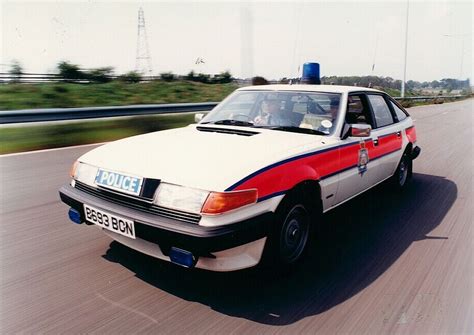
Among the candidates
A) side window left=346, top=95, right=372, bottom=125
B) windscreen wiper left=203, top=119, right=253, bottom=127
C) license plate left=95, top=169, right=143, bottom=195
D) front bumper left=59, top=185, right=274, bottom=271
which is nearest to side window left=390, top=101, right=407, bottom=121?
side window left=346, top=95, right=372, bottom=125

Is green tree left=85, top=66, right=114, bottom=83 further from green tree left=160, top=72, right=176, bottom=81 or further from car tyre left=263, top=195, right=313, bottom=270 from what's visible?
car tyre left=263, top=195, right=313, bottom=270

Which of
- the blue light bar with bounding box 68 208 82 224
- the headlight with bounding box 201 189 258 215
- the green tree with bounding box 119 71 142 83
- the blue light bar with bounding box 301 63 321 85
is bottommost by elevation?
the blue light bar with bounding box 68 208 82 224

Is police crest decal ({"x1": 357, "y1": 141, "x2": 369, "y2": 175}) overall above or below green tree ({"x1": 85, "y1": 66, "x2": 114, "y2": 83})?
below

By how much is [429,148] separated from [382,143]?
5.49 m

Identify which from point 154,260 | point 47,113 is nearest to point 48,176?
point 47,113

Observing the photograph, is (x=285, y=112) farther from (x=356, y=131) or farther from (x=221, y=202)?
(x=221, y=202)

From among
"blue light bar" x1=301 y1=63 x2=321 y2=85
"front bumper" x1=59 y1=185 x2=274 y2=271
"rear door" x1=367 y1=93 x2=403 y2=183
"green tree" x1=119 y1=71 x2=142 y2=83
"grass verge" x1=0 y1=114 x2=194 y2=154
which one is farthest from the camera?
"green tree" x1=119 y1=71 x2=142 y2=83

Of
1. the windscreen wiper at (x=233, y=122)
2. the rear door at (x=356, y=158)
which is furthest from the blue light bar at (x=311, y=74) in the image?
the windscreen wiper at (x=233, y=122)

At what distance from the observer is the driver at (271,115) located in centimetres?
385

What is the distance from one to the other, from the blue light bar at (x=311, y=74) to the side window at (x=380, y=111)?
4.59 meters

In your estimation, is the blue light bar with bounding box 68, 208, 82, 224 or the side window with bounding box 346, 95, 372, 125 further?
the side window with bounding box 346, 95, 372, 125

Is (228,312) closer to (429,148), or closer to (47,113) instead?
(47,113)

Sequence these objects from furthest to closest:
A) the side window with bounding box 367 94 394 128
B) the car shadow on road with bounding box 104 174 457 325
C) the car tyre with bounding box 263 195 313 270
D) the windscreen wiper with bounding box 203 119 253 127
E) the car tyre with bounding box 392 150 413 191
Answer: the car tyre with bounding box 392 150 413 191 → the side window with bounding box 367 94 394 128 → the windscreen wiper with bounding box 203 119 253 127 → the car tyre with bounding box 263 195 313 270 → the car shadow on road with bounding box 104 174 457 325

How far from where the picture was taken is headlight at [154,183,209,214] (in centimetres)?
247
